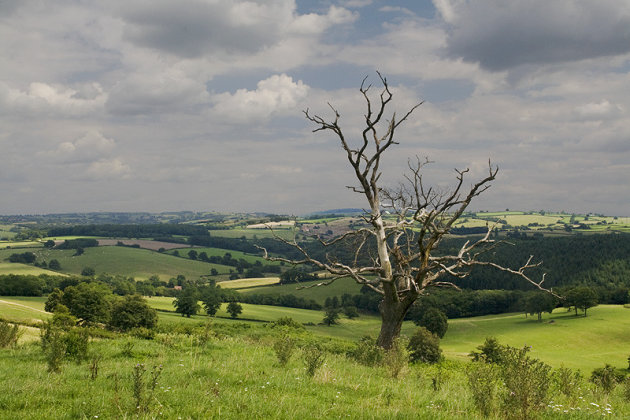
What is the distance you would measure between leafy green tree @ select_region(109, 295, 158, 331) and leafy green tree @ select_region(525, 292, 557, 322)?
288ft

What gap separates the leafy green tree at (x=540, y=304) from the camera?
9838cm

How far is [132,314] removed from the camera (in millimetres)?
45500

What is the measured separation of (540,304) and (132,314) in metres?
90.5

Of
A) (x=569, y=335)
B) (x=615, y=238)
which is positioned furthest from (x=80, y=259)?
(x=615, y=238)

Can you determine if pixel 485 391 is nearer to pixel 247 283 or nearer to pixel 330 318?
pixel 330 318

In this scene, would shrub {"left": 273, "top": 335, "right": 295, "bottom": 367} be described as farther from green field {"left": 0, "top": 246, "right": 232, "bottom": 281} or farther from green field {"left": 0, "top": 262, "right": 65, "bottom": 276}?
green field {"left": 0, "top": 246, "right": 232, "bottom": 281}

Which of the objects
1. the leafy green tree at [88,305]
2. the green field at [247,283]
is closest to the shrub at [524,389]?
the leafy green tree at [88,305]

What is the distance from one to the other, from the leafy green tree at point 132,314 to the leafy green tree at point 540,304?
288 feet

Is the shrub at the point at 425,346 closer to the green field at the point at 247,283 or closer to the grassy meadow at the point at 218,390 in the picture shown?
the grassy meadow at the point at 218,390

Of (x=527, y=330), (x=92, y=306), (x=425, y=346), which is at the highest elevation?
(x=92, y=306)

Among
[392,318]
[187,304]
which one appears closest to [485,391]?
[392,318]

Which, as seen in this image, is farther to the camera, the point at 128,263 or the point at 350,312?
the point at 128,263

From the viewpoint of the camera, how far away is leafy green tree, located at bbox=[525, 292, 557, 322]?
9838 centimetres

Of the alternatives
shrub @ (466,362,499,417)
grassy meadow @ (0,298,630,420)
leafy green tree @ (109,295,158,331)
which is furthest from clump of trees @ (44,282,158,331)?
shrub @ (466,362,499,417)
